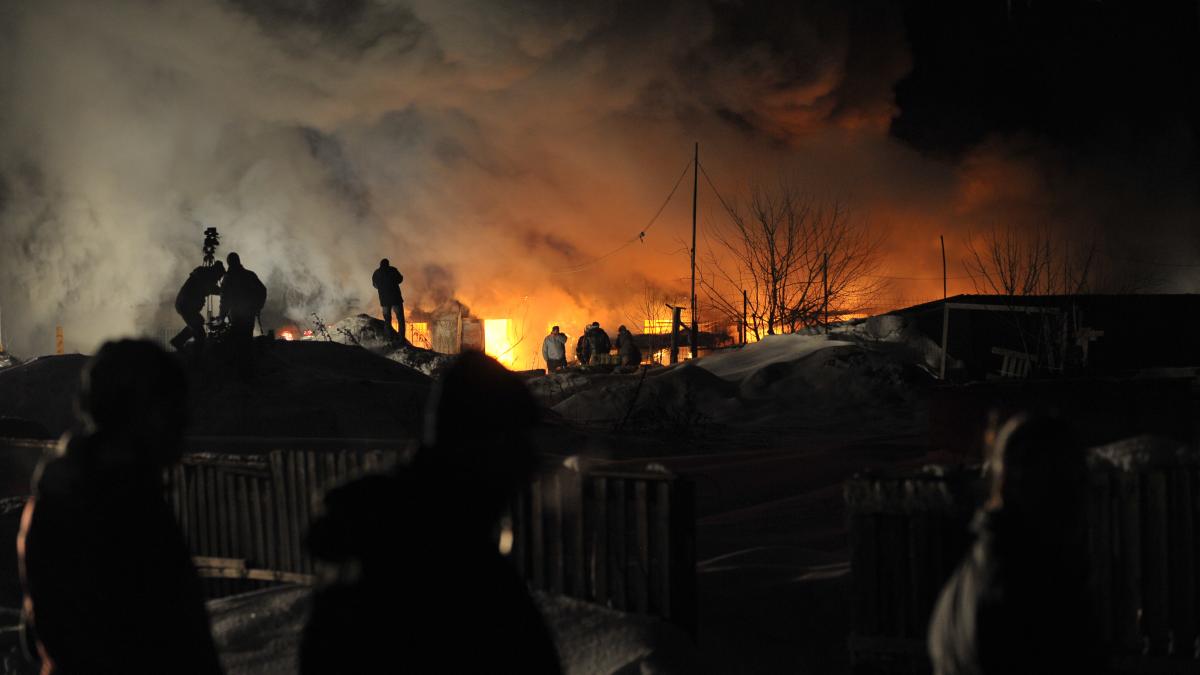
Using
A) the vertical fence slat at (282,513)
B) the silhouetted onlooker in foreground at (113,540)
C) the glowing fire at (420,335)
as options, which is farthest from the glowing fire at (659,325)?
the silhouetted onlooker in foreground at (113,540)

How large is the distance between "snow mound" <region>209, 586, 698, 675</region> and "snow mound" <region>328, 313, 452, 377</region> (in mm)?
16007

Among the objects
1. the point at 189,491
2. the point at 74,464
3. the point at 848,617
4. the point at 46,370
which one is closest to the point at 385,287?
the point at 46,370

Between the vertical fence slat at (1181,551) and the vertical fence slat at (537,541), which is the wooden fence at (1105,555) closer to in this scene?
the vertical fence slat at (1181,551)

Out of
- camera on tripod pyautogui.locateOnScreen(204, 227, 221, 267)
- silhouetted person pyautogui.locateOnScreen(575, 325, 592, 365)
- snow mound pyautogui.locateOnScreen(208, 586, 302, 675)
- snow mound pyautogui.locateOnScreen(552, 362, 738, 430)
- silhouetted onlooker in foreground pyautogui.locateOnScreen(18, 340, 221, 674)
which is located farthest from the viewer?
silhouetted person pyautogui.locateOnScreen(575, 325, 592, 365)

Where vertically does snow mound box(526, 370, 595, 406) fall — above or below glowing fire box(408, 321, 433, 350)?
below

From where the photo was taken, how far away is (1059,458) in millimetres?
2014

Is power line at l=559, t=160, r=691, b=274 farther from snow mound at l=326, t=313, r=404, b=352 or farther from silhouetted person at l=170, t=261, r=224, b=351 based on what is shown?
silhouetted person at l=170, t=261, r=224, b=351

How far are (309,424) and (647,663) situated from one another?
10170 mm

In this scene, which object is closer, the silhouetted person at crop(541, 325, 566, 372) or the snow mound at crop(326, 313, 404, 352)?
the snow mound at crop(326, 313, 404, 352)

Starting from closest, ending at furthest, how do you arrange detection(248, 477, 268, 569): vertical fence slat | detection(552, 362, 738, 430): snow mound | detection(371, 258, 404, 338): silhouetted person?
detection(248, 477, 268, 569): vertical fence slat < detection(552, 362, 738, 430): snow mound < detection(371, 258, 404, 338): silhouetted person

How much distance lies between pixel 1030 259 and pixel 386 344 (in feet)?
71.1

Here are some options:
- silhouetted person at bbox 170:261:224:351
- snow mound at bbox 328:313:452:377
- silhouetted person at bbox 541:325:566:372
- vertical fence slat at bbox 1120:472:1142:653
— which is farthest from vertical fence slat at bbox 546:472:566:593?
silhouetted person at bbox 541:325:566:372

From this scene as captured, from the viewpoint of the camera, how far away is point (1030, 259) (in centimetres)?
3212

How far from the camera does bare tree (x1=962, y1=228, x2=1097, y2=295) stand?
33.4 metres
